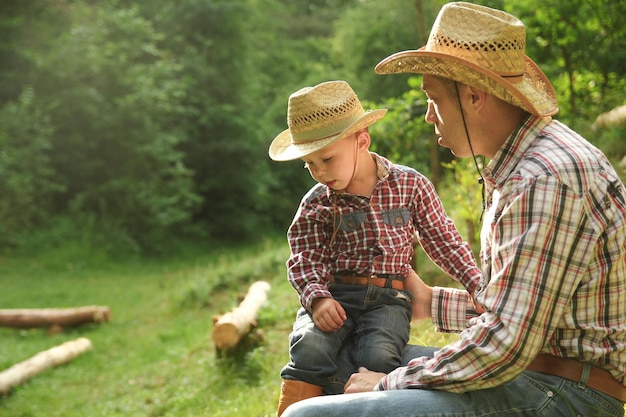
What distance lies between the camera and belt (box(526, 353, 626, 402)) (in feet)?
6.80

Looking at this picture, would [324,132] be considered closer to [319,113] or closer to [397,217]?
[319,113]

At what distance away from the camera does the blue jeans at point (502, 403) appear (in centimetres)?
206

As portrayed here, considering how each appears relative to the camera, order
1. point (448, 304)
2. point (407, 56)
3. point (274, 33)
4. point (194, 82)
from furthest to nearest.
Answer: point (274, 33)
point (194, 82)
point (448, 304)
point (407, 56)

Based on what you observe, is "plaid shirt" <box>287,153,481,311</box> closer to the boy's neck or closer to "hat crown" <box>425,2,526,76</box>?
the boy's neck

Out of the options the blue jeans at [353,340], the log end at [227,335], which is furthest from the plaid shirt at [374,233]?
the log end at [227,335]

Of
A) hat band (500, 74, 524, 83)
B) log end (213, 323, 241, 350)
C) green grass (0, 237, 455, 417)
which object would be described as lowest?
green grass (0, 237, 455, 417)

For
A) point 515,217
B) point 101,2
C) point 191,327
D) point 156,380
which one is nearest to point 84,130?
point 101,2

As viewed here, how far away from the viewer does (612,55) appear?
9.21 metres

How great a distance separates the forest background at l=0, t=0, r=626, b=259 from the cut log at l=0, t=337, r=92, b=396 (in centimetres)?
456

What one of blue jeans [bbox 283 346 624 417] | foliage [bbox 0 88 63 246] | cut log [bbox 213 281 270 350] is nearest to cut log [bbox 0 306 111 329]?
cut log [bbox 213 281 270 350]

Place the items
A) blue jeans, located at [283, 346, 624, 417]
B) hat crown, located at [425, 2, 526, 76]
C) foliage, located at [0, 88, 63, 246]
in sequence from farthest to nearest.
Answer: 1. foliage, located at [0, 88, 63, 246]
2. hat crown, located at [425, 2, 526, 76]
3. blue jeans, located at [283, 346, 624, 417]

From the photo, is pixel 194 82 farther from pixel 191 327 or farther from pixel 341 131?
pixel 341 131

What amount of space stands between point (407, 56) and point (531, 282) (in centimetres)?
80

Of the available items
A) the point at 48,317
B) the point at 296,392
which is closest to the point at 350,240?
the point at 296,392
